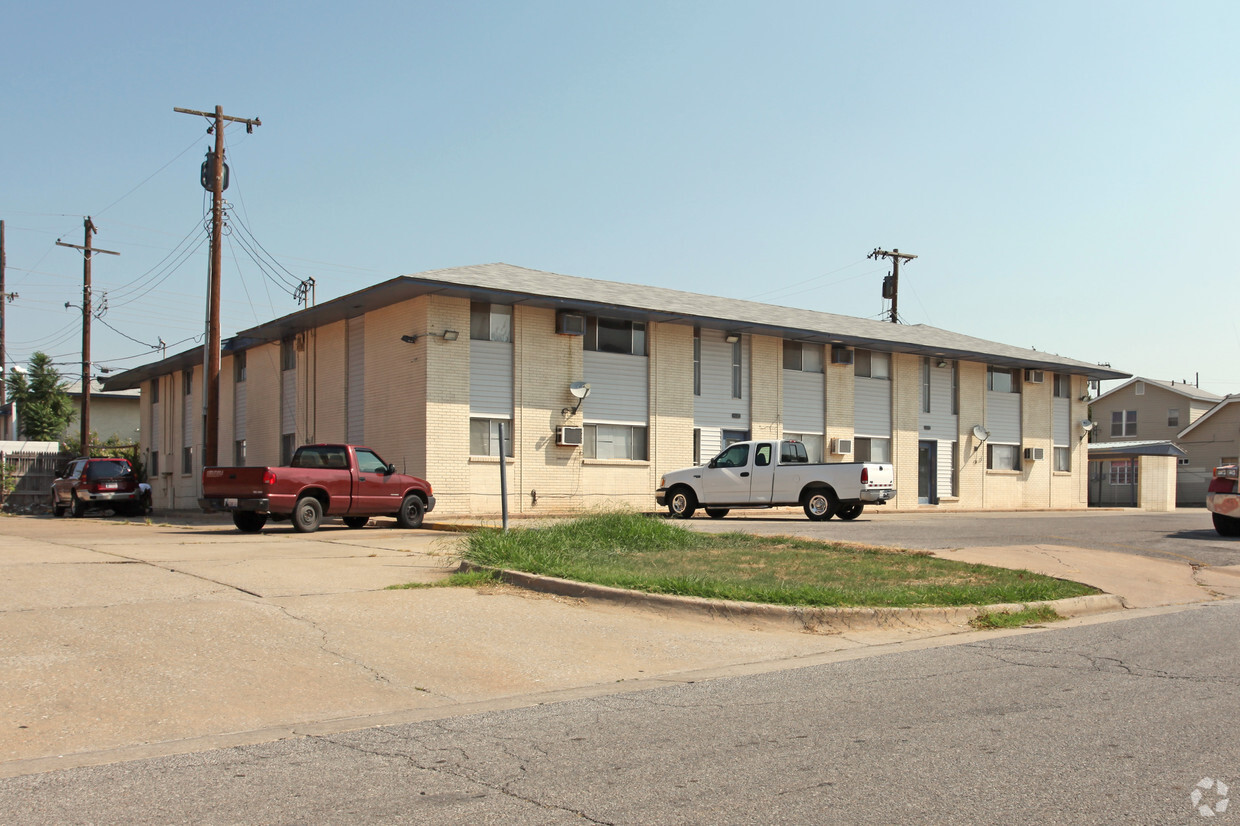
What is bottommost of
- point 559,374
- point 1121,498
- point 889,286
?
point 1121,498

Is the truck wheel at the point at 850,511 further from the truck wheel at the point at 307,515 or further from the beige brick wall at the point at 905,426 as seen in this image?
the truck wheel at the point at 307,515

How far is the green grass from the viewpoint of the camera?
1031 centimetres

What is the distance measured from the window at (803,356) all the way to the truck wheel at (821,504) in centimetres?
896

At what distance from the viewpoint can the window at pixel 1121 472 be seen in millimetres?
47625

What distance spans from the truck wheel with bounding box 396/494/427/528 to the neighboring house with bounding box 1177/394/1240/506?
45602mm

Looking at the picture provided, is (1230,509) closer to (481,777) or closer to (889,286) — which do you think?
(481,777)

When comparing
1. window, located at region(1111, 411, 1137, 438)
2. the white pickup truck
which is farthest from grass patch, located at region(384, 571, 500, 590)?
window, located at region(1111, 411, 1137, 438)

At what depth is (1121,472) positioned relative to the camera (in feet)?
159

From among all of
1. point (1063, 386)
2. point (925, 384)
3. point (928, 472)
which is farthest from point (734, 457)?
point (1063, 386)

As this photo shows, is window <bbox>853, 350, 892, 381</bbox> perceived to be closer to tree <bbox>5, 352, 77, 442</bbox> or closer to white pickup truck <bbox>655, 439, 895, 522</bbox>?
white pickup truck <bbox>655, 439, 895, 522</bbox>

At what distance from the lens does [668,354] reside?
3003cm

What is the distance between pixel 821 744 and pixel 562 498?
2221 centimetres

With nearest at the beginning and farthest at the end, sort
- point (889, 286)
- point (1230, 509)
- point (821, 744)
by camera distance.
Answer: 1. point (821, 744)
2. point (1230, 509)
3. point (889, 286)

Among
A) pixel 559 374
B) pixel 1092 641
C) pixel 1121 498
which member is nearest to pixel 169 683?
pixel 1092 641
